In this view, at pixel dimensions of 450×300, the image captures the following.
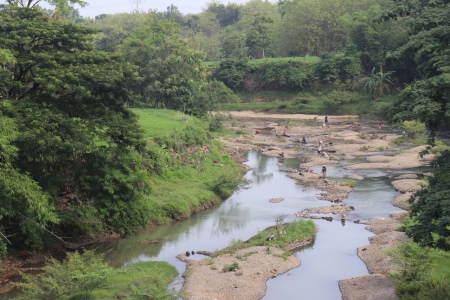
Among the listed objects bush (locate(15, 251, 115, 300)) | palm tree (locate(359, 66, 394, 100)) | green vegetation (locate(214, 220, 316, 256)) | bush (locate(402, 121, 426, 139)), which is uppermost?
palm tree (locate(359, 66, 394, 100))

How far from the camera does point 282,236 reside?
104 ft

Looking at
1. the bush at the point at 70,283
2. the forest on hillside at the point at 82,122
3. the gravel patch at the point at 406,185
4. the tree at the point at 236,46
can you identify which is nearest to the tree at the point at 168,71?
the forest on hillside at the point at 82,122

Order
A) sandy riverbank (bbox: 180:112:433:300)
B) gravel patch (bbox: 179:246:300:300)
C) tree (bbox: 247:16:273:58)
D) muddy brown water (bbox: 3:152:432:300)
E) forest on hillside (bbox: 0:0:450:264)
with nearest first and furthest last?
forest on hillside (bbox: 0:0:450:264)
gravel patch (bbox: 179:246:300:300)
sandy riverbank (bbox: 180:112:433:300)
muddy brown water (bbox: 3:152:432:300)
tree (bbox: 247:16:273:58)

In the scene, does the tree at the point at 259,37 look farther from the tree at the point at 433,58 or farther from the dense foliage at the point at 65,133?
the tree at the point at 433,58

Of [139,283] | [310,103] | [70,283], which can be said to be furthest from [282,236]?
[310,103]

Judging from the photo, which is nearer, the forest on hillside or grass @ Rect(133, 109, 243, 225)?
the forest on hillside

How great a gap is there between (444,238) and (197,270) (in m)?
11.8

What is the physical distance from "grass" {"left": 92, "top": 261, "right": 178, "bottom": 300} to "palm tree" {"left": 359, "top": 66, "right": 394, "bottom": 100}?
2550 inches

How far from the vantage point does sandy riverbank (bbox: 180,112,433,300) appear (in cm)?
2530

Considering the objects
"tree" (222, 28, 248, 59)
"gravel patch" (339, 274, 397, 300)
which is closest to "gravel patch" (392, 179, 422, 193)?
"gravel patch" (339, 274, 397, 300)

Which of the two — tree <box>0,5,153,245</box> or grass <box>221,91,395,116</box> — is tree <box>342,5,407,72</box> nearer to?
grass <box>221,91,395,116</box>

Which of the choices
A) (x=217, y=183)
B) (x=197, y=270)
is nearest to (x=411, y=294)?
(x=197, y=270)

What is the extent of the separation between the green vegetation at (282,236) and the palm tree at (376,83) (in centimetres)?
5646

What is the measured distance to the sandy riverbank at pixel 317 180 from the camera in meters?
25.3
